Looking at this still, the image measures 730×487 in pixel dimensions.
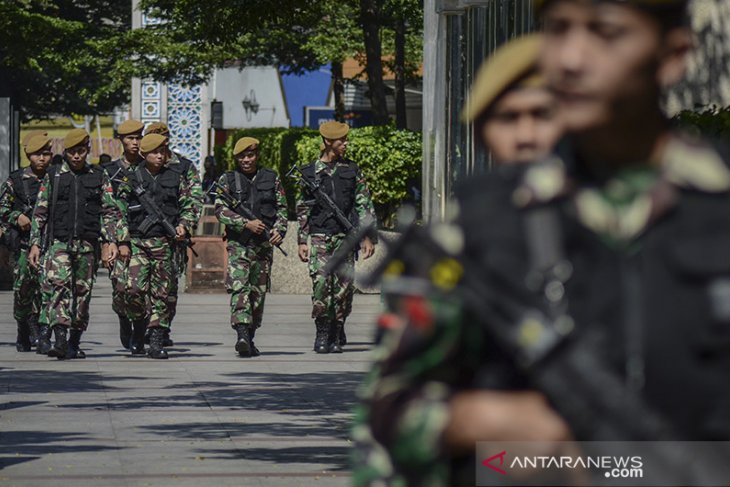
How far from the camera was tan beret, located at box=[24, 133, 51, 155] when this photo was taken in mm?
→ 15812

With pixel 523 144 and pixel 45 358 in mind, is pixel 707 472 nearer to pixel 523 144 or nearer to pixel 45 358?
pixel 523 144

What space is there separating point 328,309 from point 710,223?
13550 millimetres

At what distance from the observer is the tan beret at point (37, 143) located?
51.9 feet

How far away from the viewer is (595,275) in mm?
2387

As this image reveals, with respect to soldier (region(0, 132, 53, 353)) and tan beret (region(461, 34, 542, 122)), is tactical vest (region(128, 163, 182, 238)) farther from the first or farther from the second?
tan beret (region(461, 34, 542, 122))

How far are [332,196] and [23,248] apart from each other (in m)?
2.85

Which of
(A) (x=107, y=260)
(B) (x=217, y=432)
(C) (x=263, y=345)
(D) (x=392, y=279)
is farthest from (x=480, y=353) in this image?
(C) (x=263, y=345)

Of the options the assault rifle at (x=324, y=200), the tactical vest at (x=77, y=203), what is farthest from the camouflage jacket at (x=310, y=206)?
the tactical vest at (x=77, y=203)

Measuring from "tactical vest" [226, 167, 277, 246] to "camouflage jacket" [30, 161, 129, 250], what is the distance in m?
1.05

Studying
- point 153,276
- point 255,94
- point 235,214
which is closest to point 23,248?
point 153,276

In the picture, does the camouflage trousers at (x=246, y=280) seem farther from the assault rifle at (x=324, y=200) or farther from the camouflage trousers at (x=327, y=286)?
the assault rifle at (x=324, y=200)

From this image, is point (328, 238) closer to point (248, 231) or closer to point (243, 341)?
point (248, 231)

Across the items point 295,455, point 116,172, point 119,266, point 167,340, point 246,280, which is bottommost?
point 167,340

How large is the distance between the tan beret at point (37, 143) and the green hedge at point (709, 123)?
7671 millimetres
